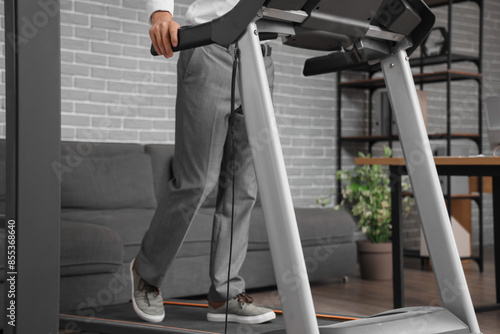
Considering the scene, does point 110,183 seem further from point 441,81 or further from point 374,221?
point 441,81

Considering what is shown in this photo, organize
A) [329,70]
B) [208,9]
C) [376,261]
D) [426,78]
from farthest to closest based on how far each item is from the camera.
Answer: [426,78] → [376,261] → [208,9] → [329,70]

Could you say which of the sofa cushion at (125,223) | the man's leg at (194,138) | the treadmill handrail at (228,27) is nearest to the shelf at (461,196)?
the sofa cushion at (125,223)

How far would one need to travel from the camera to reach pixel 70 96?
381 centimetres

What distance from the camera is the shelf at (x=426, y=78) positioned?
452 cm

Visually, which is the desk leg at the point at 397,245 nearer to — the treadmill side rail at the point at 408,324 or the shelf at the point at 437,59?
the treadmill side rail at the point at 408,324

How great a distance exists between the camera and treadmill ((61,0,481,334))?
132 centimetres

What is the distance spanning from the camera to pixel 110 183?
11.7 feet

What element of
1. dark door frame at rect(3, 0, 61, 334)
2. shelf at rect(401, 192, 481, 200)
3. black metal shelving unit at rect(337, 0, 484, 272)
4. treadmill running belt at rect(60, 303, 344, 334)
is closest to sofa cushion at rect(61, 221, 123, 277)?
treadmill running belt at rect(60, 303, 344, 334)

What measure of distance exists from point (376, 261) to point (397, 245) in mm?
1329

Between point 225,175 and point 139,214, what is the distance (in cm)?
108

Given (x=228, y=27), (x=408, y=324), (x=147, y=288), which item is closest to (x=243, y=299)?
(x=147, y=288)

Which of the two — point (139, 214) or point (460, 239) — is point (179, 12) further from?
point (460, 239)

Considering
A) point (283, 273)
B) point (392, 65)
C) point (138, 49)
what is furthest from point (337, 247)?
point (283, 273)

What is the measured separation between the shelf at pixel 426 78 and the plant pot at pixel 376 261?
1209 mm
